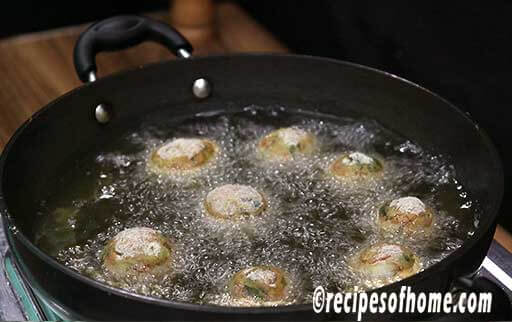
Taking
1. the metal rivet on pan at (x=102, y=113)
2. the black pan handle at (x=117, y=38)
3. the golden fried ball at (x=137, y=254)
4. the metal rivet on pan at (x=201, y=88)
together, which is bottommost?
the golden fried ball at (x=137, y=254)

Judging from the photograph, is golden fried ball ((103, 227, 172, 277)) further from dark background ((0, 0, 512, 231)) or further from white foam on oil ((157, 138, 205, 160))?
dark background ((0, 0, 512, 231))

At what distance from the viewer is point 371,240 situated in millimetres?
1142

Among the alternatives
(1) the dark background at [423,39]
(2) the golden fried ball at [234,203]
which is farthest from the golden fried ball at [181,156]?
(1) the dark background at [423,39]

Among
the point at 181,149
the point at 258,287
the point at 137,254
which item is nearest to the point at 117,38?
the point at 181,149

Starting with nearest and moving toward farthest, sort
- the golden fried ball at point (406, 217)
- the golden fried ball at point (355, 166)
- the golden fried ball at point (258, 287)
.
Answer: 1. the golden fried ball at point (258, 287)
2. the golden fried ball at point (406, 217)
3. the golden fried ball at point (355, 166)

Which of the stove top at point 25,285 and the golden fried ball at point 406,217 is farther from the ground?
the golden fried ball at point 406,217

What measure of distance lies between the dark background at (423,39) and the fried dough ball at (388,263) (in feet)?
1.49

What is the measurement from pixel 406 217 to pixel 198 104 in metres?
0.50

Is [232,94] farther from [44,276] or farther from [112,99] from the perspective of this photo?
[44,276]

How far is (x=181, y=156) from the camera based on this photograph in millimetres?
1303

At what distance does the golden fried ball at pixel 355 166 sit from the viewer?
1.26 m

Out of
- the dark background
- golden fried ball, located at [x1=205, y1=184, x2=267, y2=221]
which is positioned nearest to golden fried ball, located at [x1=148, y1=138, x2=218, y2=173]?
golden fried ball, located at [x1=205, y1=184, x2=267, y2=221]

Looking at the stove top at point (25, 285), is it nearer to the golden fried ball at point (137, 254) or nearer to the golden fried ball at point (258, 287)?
the golden fried ball at point (137, 254)

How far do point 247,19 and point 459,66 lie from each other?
814 mm
